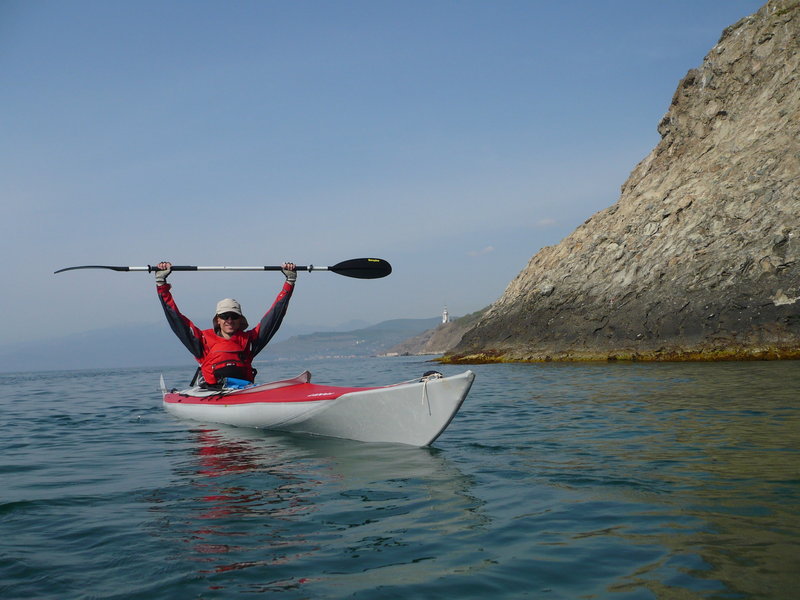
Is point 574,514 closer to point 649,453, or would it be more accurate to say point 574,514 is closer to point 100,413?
point 649,453

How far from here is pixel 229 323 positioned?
377 inches

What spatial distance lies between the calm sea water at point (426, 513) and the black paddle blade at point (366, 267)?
11.7 ft

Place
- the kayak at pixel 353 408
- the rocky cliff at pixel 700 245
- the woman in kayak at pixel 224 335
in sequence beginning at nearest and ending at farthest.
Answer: the kayak at pixel 353 408, the woman in kayak at pixel 224 335, the rocky cliff at pixel 700 245

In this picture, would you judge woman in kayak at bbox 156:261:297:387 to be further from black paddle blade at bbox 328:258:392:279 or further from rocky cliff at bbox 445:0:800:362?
rocky cliff at bbox 445:0:800:362

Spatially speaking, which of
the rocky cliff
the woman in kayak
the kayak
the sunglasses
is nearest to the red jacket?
the woman in kayak

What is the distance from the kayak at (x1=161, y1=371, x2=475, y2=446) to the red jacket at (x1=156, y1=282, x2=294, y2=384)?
0.50m

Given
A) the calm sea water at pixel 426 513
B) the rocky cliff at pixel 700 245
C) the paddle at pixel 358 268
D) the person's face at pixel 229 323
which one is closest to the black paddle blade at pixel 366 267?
the paddle at pixel 358 268

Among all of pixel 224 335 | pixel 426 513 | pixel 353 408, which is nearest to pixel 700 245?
pixel 224 335

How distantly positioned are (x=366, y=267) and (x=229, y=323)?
2746 millimetres

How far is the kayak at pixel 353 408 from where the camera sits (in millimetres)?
6652

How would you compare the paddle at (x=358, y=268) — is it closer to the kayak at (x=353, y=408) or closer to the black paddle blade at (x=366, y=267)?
the black paddle blade at (x=366, y=267)

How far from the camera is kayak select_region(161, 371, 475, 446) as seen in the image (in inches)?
262

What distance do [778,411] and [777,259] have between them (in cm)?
1444

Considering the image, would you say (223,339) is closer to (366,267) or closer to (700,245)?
(366,267)
